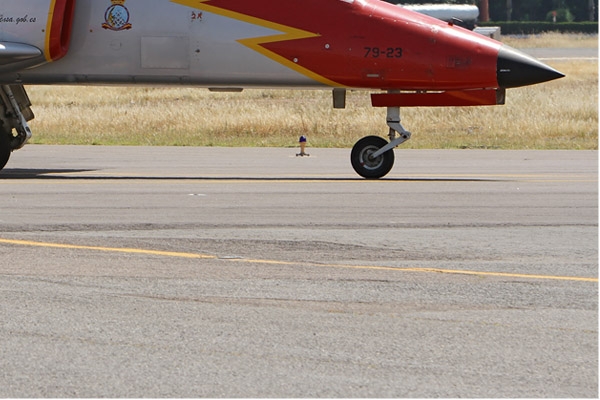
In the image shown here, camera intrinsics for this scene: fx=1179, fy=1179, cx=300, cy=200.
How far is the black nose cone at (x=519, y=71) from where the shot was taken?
15.5m

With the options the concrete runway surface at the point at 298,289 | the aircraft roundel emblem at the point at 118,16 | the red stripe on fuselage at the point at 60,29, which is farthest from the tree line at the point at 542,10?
the concrete runway surface at the point at 298,289

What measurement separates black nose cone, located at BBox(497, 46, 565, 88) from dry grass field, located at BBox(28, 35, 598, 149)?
28.7ft

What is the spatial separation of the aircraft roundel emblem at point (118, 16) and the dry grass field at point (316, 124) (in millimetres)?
8621

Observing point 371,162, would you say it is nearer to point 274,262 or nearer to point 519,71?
point 519,71

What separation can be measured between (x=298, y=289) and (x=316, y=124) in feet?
66.5

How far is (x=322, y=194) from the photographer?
47.6ft

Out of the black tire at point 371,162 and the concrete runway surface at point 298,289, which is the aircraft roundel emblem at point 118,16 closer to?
the concrete runway surface at point 298,289

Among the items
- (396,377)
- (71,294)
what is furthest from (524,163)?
(396,377)

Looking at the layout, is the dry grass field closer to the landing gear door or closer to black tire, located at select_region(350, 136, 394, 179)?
black tire, located at select_region(350, 136, 394, 179)

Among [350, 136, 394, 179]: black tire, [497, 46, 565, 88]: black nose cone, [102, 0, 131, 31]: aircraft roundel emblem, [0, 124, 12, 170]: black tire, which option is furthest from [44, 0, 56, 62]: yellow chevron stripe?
[497, 46, 565, 88]: black nose cone

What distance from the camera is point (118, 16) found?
16672 mm

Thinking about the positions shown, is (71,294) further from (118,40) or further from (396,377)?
(118,40)

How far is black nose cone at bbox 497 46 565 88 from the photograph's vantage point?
1555 centimetres

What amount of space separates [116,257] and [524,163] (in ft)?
36.9
